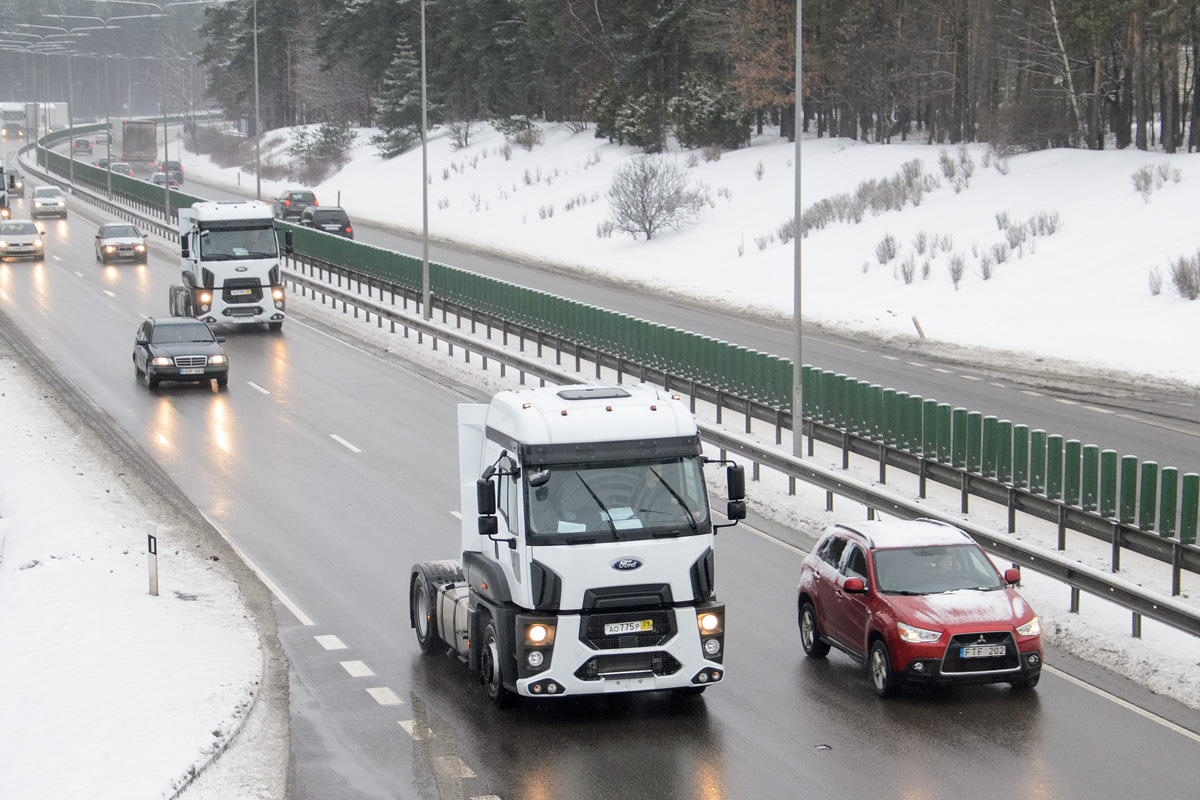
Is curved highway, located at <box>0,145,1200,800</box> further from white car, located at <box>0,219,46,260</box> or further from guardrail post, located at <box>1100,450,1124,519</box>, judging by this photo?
white car, located at <box>0,219,46,260</box>

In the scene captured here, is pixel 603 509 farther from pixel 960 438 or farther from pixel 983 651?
pixel 960 438

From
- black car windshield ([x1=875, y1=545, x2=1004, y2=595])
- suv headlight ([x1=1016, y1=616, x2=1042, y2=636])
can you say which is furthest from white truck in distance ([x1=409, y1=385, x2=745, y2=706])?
suv headlight ([x1=1016, y1=616, x2=1042, y2=636])

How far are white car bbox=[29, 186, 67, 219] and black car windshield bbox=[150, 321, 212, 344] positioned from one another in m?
44.4

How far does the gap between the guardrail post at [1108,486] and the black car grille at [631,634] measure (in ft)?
23.5

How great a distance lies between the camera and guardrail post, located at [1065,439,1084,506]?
703 inches

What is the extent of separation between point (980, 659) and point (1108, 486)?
17.4 ft

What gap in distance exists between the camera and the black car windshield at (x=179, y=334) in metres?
32.0

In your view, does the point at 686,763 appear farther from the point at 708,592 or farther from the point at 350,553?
the point at 350,553

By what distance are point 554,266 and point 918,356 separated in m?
21.9

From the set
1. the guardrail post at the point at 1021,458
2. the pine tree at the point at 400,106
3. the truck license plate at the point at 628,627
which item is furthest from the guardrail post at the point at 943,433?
the pine tree at the point at 400,106

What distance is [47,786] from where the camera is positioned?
10469 millimetres

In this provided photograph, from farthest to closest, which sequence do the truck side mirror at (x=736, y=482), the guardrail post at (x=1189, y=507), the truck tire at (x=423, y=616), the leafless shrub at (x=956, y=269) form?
the leafless shrub at (x=956, y=269) < the guardrail post at (x=1189, y=507) < the truck tire at (x=423, y=616) < the truck side mirror at (x=736, y=482)

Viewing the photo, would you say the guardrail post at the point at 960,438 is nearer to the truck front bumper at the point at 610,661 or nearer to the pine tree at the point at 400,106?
the truck front bumper at the point at 610,661

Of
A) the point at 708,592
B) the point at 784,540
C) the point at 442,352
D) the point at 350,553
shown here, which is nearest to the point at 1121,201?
the point at 442,352
